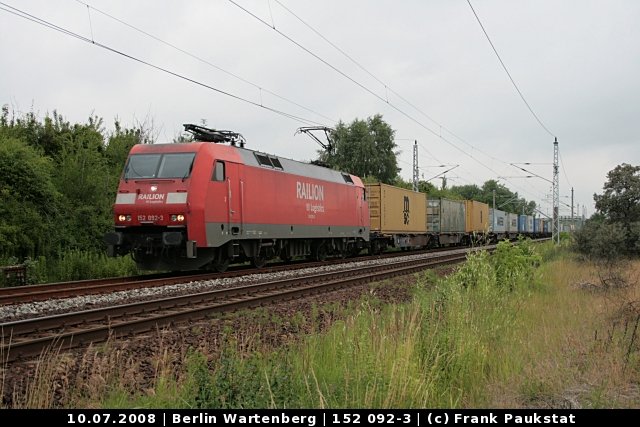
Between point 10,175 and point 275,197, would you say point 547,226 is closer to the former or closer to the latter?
point 275,197

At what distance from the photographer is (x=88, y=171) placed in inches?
778

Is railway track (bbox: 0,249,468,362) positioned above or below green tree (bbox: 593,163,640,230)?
below

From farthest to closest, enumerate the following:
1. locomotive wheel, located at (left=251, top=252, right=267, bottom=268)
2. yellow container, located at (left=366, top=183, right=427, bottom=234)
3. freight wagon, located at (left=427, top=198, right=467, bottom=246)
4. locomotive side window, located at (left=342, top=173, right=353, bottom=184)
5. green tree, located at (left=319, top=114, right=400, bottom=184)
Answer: green tree, located at (left=319, top=114, right=400, bottom=184) < freight wagon, located at (left=427, top=198, right=467, bottom=246) < yellow container, located at (left=366, top=183, right=427, bottom=234) < locomotive side window, located at (left=342, top=173, right=353, bottom=184) < locomotive wheel, located at (left=251, top=252, right=267, bottom=268)

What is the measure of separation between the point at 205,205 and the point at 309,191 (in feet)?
21.3

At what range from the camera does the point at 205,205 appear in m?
14.5

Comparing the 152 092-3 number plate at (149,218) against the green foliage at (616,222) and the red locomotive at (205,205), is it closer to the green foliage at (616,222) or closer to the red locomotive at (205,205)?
the red locomotive at (205,205)

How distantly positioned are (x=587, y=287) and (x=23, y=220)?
14812 millimetres

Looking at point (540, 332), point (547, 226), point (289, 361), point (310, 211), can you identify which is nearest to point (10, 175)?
point (310, 211)

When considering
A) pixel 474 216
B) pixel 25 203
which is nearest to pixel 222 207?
pixel 25 203

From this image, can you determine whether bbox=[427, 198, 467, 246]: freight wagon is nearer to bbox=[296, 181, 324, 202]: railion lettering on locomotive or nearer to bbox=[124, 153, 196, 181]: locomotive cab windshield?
bbox=[296, 181, 324, 202]: railion lettering on locomotive

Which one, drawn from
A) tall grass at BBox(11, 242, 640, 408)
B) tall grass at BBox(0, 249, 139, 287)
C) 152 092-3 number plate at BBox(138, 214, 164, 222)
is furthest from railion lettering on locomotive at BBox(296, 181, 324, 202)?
tall grass at BBox(11, 242, 640, 408)

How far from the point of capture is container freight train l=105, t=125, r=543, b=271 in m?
14.4

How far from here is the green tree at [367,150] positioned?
57.4 m

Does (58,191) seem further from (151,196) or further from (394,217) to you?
(394,217)
